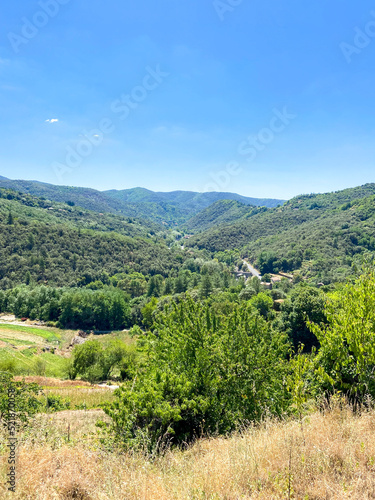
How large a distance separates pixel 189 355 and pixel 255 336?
2.83 m

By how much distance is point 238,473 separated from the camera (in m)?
4.37

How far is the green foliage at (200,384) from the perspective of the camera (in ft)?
25.5

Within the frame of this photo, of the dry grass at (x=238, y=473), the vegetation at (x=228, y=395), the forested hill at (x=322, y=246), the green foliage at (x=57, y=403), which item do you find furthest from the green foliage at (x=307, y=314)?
the forested hill at (x=322, y=246)

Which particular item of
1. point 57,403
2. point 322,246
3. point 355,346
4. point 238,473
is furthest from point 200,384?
point 322,246

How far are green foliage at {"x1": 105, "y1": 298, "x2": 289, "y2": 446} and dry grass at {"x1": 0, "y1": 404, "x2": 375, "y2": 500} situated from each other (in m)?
1.88

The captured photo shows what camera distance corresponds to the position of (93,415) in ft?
49.5

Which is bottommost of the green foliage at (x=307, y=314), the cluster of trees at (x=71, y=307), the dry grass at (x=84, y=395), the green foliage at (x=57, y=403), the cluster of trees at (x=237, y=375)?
the cluster of trees at (x=71, y=307)

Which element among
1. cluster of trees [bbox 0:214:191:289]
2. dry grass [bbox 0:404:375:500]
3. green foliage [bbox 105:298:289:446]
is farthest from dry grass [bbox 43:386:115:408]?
cluster of trees [bbox 0:214:191:289]

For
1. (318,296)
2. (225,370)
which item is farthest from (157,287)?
(225,370)

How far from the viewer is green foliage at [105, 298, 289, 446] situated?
25.5 feet

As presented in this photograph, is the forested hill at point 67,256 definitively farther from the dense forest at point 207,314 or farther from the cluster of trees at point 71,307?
the cluster of trees at point 71,307

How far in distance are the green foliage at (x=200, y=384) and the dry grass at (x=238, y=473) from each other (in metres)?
1.88

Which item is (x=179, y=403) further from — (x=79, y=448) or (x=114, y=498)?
(x=114, y=498)

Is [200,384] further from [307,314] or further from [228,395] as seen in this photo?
[307,314]
